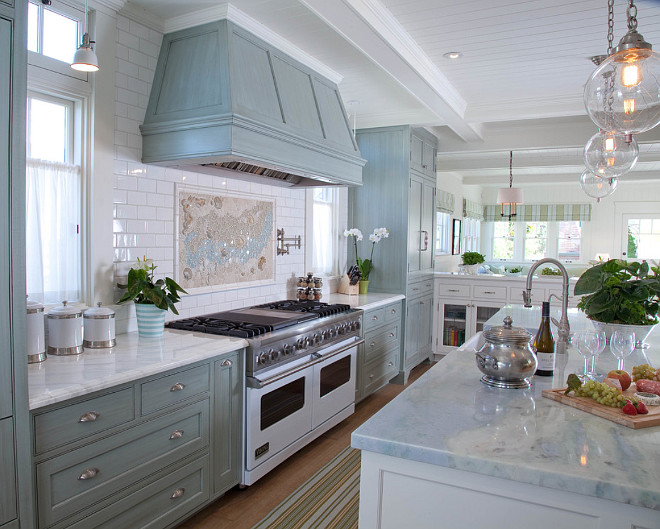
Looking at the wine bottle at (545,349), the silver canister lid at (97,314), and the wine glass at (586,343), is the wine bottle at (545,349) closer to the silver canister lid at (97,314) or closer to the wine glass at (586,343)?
the wine glass at (586,343)

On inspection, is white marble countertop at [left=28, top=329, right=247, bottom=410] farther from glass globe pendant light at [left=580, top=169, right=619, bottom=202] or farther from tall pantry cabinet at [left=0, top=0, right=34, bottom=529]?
glass globe pendant light at [left=580, top=169, right=619, bottom=202]

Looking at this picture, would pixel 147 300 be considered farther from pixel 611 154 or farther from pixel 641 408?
pixel 611 154

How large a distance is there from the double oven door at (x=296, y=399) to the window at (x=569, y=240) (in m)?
9.58

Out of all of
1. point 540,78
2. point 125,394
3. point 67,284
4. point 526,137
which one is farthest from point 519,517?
point 526,137

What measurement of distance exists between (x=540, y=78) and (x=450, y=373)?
309cm

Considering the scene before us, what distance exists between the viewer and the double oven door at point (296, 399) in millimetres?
2920

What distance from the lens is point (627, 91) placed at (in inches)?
59.9

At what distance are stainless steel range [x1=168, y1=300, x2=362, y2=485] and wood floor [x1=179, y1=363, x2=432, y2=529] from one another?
109 millimetres

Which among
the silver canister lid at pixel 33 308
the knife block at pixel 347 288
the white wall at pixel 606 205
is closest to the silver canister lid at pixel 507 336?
the silver canister lid at pixel 33 308

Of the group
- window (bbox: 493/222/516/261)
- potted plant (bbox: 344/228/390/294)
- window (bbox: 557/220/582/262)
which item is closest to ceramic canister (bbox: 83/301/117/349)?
potted plant (bbox: 344/228/390/294)

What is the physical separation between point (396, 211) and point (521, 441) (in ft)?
13.4

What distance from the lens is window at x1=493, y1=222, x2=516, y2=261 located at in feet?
41.3

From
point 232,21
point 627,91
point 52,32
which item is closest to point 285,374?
point 232,21

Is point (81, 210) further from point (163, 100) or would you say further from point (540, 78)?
point (540, 78)
